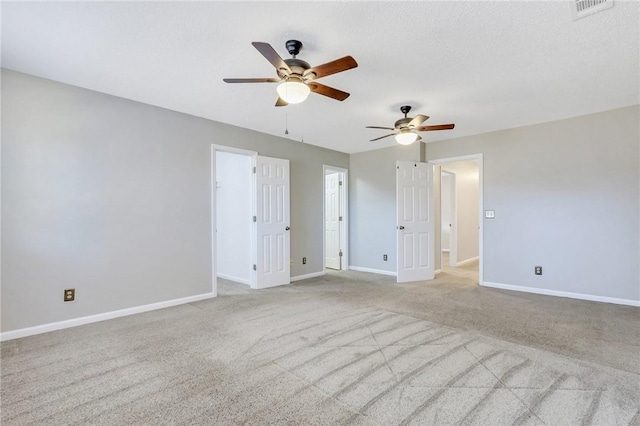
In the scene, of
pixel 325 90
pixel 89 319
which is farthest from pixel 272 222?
pixel 325 90

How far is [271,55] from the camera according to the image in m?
2.10

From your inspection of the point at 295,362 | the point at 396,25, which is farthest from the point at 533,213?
the point at 295,362

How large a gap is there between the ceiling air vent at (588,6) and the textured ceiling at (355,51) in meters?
0.06

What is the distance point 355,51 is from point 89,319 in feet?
12.5

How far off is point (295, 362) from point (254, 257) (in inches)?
104

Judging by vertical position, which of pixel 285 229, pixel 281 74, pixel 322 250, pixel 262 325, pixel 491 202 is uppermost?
pixel 281 74

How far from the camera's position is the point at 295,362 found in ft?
7.82

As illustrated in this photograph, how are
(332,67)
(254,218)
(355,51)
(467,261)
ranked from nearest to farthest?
(332,67)
(355,51)
(254,218)
(467,261)

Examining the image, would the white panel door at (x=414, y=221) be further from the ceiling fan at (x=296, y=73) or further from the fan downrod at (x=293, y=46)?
the fan downrod at (x=293, y=46)

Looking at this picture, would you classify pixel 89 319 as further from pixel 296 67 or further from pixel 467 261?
pixel 467 261

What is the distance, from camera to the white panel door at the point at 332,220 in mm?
6613

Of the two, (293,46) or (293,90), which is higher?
(293,46)

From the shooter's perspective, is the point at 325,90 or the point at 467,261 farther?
the point at 467,261

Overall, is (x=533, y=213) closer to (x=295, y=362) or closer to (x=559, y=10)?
(x=559, y=10)
